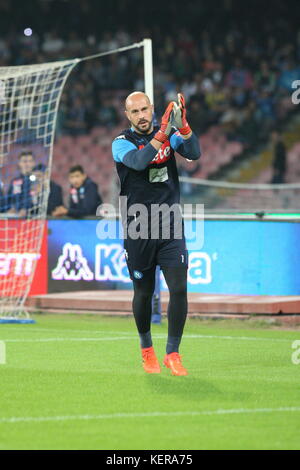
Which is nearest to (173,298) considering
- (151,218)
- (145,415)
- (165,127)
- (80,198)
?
(151,218)

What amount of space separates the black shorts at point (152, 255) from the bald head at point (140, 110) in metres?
0.99

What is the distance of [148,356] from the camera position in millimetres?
9453

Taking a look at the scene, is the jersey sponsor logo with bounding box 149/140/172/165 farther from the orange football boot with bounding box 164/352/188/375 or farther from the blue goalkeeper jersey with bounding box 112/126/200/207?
the orange football boot with bounding box 164/352/188/375

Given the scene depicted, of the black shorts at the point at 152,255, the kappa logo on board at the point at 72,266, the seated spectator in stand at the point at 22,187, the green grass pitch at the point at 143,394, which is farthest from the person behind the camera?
the seated spectator in stand at the point at 22,187

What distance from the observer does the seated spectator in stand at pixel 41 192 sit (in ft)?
53.7

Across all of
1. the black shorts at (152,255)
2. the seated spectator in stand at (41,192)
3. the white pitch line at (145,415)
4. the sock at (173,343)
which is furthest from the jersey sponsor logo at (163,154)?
the seated spectator in stand at (41,192)

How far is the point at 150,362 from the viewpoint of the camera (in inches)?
371

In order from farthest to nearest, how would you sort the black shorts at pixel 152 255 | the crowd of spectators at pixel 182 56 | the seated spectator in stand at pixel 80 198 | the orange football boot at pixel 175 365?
the crowd of spectators at pixel 182 56
the seated spectator in stand at pixel 80 198
the black shorts at pixel 152 255
the orange football boot at pixel 175 365

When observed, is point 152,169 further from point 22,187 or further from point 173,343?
point 22,187

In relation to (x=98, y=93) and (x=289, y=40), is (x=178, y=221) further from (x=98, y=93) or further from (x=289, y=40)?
(x=98, y=93)

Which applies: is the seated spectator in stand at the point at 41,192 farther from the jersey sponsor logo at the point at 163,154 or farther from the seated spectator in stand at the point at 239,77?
the seated spectator in stand at the point at 239,77

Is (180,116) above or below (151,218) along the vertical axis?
above

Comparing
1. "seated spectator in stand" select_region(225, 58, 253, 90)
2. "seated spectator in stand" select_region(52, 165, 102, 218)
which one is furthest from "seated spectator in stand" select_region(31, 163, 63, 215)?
"seated spectator in stand" select_region(225, 58, 253, 90)

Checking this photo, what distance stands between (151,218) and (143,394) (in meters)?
1.79
